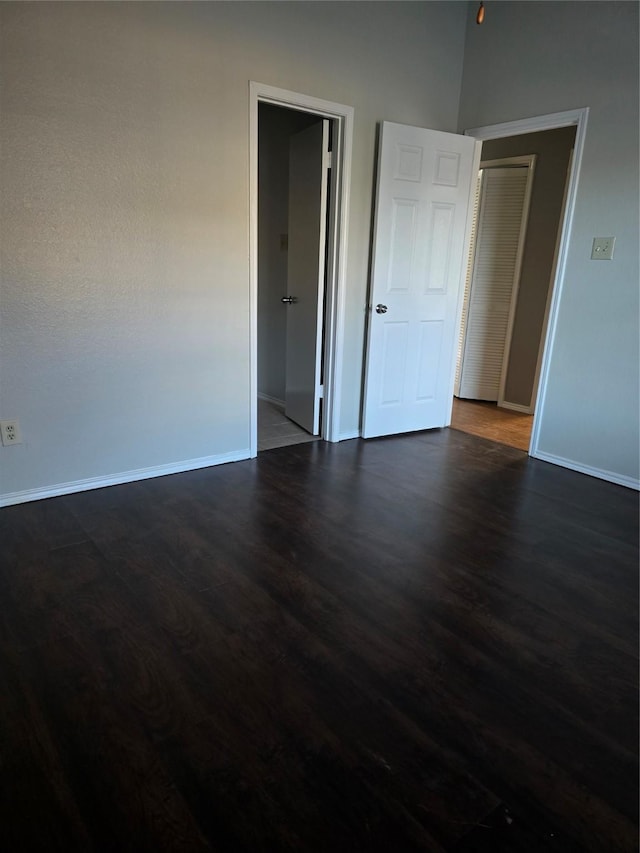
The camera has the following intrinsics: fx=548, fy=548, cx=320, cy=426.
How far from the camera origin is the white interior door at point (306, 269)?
3635mm

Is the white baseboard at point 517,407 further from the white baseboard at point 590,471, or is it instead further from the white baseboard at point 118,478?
the white baseboard at point 118,478

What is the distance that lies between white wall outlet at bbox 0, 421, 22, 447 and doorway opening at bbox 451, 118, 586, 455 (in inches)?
124

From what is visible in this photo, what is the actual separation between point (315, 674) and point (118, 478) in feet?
5.97

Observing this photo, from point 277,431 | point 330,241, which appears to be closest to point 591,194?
point 330,241

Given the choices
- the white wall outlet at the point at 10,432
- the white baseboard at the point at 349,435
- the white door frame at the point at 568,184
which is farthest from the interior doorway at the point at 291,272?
the white wall outlet at the point at 10,432

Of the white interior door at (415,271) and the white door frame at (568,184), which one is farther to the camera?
the white interior door at (415,271)

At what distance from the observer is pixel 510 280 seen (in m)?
5.16

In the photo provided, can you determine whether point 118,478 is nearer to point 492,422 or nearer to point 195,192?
point 195,192

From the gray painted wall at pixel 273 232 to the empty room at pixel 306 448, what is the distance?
34mm

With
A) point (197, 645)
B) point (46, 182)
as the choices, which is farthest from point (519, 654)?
point (46, 182)

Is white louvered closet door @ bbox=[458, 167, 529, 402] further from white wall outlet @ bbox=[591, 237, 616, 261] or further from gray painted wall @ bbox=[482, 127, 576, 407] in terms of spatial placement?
white wall outlet @ bbox=[591, 237, 616, 261]

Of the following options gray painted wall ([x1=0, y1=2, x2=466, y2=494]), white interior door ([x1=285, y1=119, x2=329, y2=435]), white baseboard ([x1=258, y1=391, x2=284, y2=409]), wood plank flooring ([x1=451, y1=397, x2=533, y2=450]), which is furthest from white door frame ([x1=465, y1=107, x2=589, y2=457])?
white baseboard ([x1=258, y1=391, x2=284, y2=409])

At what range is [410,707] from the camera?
1563 millimetres

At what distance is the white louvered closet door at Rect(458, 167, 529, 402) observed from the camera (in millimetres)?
5020
